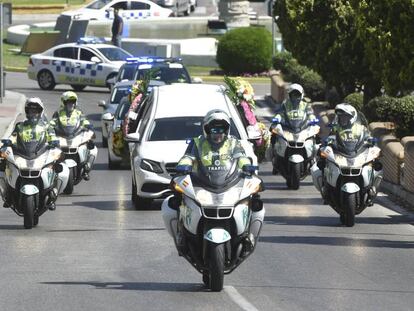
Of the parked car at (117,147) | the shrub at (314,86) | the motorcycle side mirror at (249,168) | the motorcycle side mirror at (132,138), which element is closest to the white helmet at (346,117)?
the motorcycle side mirror at (132,138)

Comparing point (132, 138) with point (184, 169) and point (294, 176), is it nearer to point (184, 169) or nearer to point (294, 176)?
point (294, 176)

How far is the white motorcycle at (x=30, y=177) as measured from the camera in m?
19.1

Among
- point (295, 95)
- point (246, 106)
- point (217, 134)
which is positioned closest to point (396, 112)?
point (246, 106)

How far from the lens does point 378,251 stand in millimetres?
17172

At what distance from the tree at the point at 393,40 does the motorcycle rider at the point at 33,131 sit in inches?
236

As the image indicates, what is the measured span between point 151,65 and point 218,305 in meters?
22.4

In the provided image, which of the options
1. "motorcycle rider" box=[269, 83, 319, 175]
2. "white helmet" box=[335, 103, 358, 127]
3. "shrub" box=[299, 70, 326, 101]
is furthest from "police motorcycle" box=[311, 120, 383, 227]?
"shrub" box=[299, 70, 326, 101]

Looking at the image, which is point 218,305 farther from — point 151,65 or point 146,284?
point 151,65

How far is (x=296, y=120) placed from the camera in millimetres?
25250

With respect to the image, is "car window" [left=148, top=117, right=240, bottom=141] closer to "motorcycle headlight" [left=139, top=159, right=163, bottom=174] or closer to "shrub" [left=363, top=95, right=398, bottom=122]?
"motorcycle headlight" [left=139, top=159, right=163, bottom=174]

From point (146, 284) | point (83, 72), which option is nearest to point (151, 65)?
point (83, 72)

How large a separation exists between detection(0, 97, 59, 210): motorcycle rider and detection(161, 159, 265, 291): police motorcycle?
17.8 ft

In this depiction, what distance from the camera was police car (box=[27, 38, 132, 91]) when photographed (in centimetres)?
4675

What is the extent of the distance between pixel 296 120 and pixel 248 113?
1.83 meters
